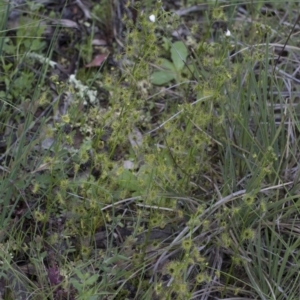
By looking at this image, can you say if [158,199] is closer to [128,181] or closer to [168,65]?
[128,181]

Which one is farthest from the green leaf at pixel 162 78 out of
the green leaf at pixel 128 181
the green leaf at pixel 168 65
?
the green leaf at pixel 128 181

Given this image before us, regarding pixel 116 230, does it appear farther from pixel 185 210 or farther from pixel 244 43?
pixel 244 43

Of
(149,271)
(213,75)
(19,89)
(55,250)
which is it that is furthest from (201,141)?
(19,89)

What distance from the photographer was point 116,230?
2252mm

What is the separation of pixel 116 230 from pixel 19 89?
77 centimetres

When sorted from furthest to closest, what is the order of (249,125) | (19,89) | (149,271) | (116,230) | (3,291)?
1. (19,89)
2. (249,125)
3. (116,230)
4. (149,271)
5. (3,291)

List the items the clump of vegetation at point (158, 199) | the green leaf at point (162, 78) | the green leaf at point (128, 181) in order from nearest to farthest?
the clump of vegetation at point (158, 199)
the green leaf at point (128, 181)
the green leaf at point (162, 78)

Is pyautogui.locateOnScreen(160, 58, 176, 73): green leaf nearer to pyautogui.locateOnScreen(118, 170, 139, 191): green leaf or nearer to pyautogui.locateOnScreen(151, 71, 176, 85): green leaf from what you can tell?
pyautogui.locateOnScreen(151, 71, 176, 85): green leaf

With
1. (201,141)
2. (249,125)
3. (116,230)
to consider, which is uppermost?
(201,141)

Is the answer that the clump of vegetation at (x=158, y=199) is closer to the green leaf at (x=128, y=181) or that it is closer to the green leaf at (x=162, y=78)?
the green leaf at (x=128, y=181)

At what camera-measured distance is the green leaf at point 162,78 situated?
2.85m

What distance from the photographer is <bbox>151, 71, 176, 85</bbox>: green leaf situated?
2.85 meters

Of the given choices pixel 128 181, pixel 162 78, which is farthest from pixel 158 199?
pixel 162 78

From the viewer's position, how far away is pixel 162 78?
2857mm
